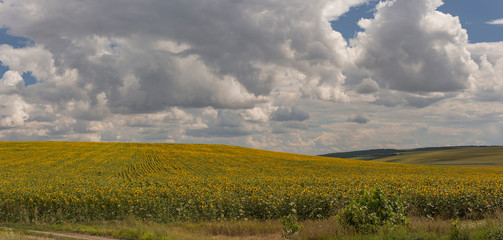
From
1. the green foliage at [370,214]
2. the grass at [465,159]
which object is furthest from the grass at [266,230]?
the grass at [465,159]

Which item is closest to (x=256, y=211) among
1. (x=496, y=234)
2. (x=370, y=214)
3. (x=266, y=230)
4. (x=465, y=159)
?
(x=266, y=230)

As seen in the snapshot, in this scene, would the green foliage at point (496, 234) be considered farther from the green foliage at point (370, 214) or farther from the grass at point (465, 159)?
the grass at point (465, 159)

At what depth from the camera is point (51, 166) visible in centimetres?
4516

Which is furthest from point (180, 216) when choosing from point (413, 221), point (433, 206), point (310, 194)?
point (433, 206)

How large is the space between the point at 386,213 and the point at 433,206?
6434 mm

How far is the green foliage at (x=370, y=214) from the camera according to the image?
1255cm

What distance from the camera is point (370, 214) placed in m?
12.9

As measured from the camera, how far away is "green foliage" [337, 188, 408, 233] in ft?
41.2

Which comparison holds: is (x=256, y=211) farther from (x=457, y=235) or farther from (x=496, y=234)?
(x=496, y=234)

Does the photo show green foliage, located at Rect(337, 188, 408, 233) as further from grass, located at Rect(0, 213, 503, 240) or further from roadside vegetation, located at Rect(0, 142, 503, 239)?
grass, located at Rect(0, 213, 503, 240)

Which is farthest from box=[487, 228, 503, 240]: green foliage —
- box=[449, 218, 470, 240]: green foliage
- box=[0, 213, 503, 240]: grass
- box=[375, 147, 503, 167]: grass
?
box=[375, 147, 503, 167]: grass

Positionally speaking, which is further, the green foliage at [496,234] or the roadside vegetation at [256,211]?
the roadside vegetation at [256,211]

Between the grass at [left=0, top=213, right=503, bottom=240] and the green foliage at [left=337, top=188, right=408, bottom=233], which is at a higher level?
the green foliage at [left=337, top=188, right=408, bottom=233]

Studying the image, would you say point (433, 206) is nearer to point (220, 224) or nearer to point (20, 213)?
point (220, 224)
